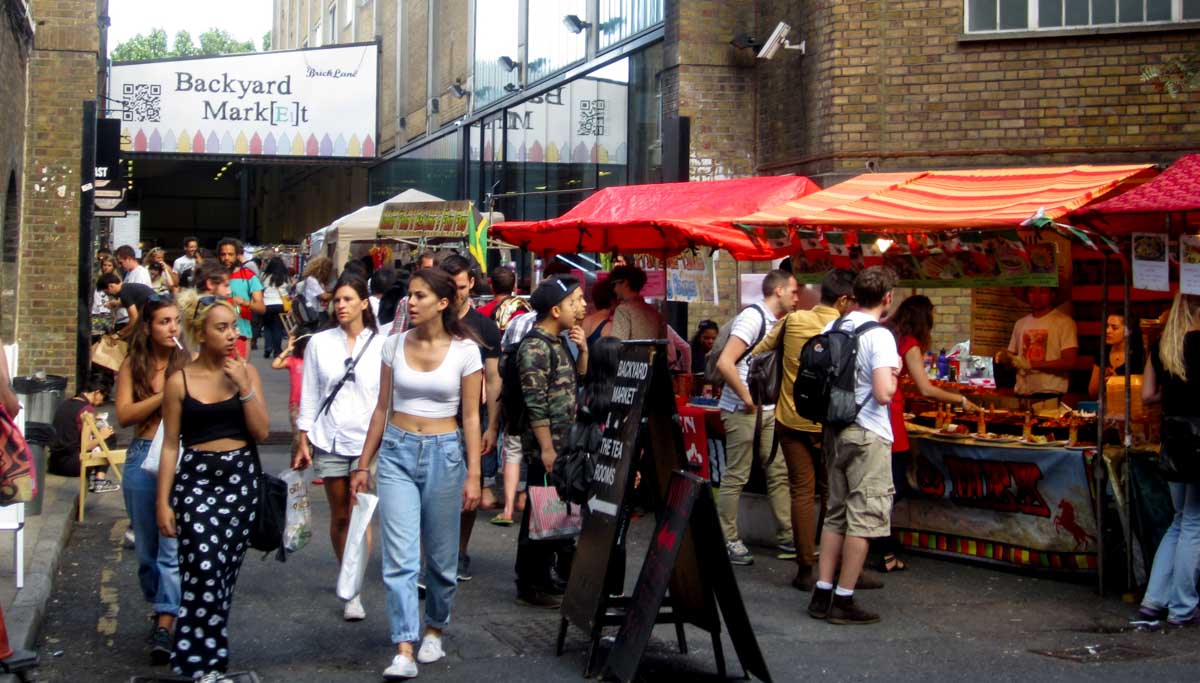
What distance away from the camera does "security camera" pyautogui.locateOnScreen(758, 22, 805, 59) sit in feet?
46.7

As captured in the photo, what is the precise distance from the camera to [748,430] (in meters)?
8.52

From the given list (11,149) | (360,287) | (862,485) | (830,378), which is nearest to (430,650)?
(360,287)

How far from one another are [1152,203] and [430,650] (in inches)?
173

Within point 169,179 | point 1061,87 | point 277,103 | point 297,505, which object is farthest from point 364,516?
point 169,179

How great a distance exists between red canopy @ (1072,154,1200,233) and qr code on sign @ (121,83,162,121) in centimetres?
2817

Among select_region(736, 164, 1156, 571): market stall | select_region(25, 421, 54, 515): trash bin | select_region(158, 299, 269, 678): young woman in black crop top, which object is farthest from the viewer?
select_region(25, 421, 54, 515): trash bin

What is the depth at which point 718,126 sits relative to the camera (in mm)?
15547

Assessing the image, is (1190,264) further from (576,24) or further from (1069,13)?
(576,24)

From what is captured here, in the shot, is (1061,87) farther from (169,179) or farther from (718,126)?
(169,179)

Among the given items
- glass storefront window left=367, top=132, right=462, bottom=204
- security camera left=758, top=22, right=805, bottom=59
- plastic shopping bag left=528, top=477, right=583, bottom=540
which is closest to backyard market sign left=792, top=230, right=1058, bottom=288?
plastic shopping bag left=528, top=477, right=583, bottom=540

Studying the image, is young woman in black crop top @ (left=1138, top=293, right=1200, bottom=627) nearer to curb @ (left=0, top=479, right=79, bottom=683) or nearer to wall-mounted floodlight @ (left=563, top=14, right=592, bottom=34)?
curb @ (left=0, top=479, right=79, bottom=683)

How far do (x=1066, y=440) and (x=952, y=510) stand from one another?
2.85ft

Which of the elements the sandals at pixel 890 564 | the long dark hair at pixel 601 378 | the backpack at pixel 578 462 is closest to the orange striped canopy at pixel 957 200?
the sandals at pixel 890 564

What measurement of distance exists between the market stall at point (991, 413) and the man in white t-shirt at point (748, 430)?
66 centimetres
